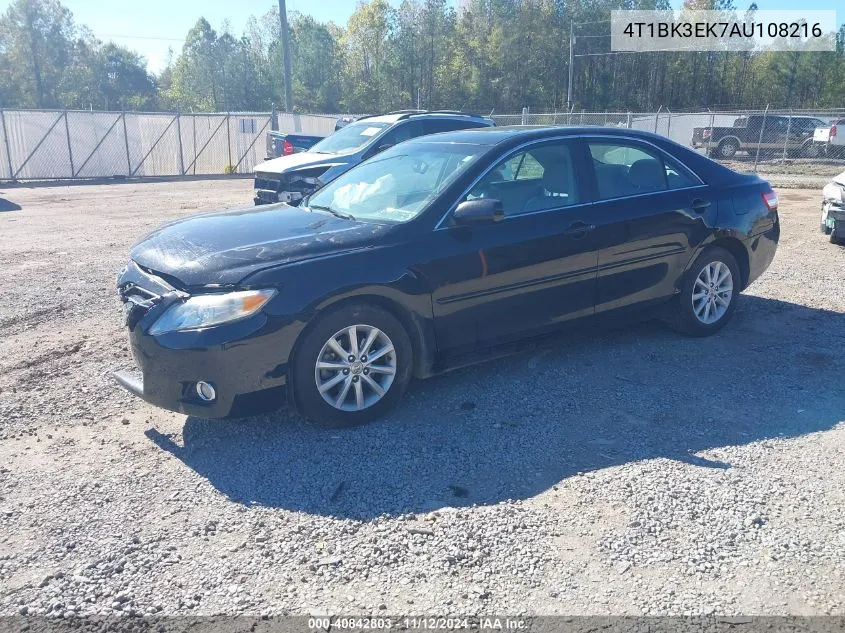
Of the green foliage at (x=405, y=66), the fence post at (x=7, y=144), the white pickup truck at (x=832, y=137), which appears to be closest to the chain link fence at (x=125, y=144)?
the fence post at (x=7, y=144)

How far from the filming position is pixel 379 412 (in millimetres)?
4410

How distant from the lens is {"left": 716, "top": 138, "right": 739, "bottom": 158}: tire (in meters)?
27.7

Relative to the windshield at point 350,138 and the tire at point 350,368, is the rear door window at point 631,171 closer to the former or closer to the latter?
the tire at point 350,368

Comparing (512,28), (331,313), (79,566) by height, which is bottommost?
(79,566)

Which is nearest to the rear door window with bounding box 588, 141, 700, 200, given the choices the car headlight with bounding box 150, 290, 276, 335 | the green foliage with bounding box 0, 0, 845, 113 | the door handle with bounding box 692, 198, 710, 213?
the door handle with bounding box 692, 198, 710, 213

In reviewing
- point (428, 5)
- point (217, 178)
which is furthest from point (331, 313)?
point (428, 5)

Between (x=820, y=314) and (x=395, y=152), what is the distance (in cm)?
420

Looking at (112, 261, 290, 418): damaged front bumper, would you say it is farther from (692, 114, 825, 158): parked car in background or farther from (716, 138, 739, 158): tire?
(716, 138, 739, 158): tire

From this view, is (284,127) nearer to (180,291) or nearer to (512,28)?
(180,291)

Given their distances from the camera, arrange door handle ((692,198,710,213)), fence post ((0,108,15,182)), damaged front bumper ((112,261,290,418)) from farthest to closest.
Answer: fence post ((0,108,15,182))
door handle ((692,198,710,213))
damaged front bumper ((112,261,290,418))

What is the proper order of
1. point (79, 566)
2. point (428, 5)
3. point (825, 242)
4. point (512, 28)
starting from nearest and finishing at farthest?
point (79, 566) → point (825, 242) → point (512, 28) → point (428, 5)

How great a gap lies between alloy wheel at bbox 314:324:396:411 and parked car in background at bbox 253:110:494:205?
265 inches

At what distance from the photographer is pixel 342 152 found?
12.0 meters

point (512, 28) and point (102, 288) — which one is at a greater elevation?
point (512, 28)
